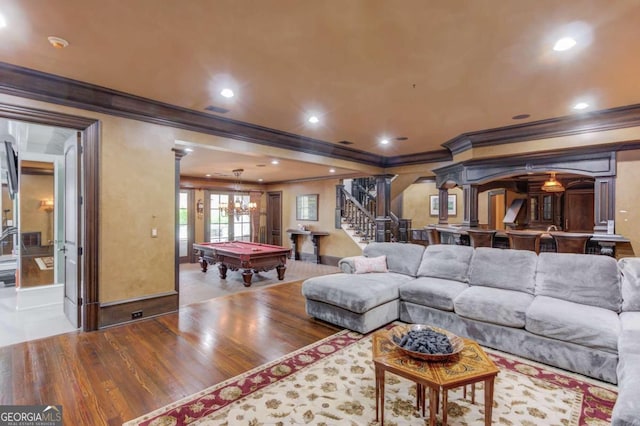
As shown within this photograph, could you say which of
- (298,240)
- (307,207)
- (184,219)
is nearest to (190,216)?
(184,219)

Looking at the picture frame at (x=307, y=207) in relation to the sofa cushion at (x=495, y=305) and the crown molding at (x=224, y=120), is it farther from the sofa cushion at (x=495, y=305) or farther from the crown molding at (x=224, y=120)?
the sofa cushion at (x=495, y=305)

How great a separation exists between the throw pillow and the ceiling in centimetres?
212

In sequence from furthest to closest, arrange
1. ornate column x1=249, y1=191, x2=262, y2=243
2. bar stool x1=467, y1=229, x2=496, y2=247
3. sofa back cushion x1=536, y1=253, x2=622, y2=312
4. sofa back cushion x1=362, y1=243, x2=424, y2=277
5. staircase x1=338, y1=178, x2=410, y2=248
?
1. ornate column x1=249, y1=191, x2=262, y2=243
2. staircase x1=338, y1=178, x2=410, y2=248
3. bar stool x1=467, y1=229, x2=496, y2=247
4. sofa back cushion x1=362, y1=243, x2=424, y2=277
5. sofa back cushion x1=536, y1=253, x2=622, y2=312

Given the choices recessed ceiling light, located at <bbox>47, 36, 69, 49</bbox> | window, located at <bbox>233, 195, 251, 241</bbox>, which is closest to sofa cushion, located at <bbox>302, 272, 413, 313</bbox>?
recessed ceiling light, located at <bbox>47, 36, 69, 49</bbox>

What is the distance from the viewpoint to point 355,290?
12.5 ft

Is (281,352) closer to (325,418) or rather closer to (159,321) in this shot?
(325,418)

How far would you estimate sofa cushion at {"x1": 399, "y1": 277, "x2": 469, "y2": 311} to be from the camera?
3.69m

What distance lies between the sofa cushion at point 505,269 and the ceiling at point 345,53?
190cm

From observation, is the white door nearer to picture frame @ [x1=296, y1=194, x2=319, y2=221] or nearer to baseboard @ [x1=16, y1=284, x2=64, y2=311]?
baseboard @ [x1=16, y1=284, x2=64, y2=311]

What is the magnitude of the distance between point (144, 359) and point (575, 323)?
395cm

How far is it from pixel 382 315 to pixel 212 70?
10.9 ft

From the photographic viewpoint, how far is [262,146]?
5285 mm

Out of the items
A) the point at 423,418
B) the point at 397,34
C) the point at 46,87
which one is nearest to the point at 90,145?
the point at 46,87

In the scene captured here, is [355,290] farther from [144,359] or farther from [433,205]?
[433,205]
